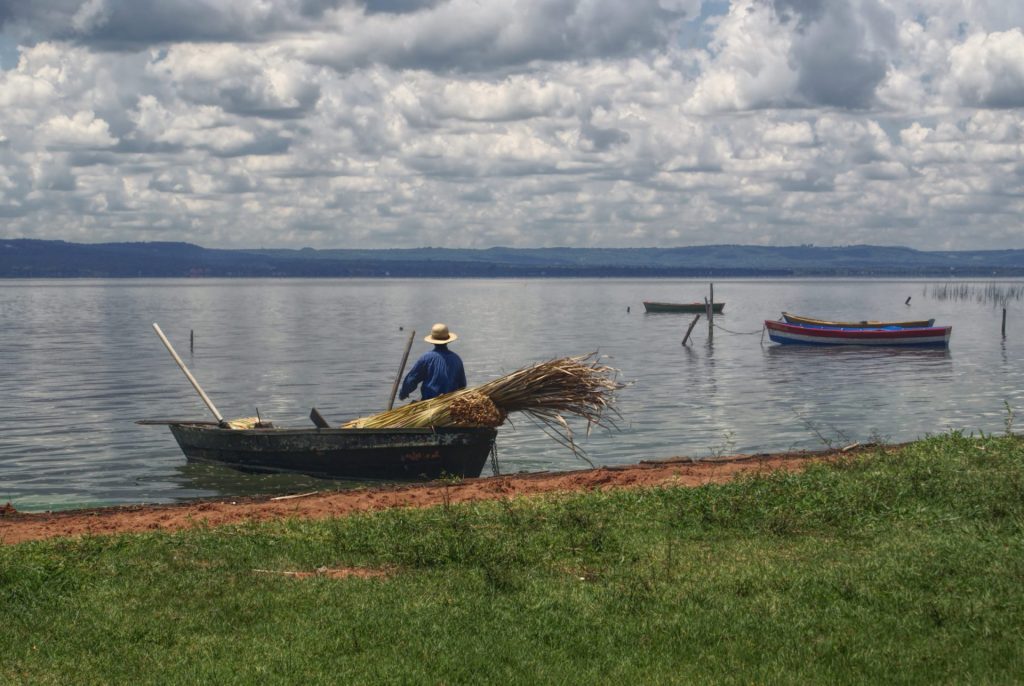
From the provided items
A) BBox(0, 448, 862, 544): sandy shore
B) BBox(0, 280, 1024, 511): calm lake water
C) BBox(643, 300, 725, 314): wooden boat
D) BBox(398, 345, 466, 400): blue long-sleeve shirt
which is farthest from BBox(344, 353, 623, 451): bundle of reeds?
BBox(643, 300, 725, 314): wooden boat

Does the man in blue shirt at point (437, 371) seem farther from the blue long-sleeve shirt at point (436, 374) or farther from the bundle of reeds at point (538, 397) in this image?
the bundle of reeds at point (538, 397)

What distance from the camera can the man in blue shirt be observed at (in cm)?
1988

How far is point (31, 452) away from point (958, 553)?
876 inches

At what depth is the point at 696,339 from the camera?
241ft

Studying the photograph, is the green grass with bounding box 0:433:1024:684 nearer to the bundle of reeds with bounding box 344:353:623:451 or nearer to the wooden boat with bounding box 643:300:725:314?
the bundle of reeds with bounding box 344:353:623:451

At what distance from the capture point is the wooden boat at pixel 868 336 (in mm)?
60188

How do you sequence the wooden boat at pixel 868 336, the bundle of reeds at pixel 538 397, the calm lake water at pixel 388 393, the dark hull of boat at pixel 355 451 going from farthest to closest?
the wooden boat at pixel 868 336, the calm lake water at pixel 388 393, the dark hull of boat at pixel 355 451, the bundle of reeds at pixel 538 397

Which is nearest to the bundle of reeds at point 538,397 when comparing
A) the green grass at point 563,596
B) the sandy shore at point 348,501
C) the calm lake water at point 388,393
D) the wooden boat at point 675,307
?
the sandy shore at point 348,501

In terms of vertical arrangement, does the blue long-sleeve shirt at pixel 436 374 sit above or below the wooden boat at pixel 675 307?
above

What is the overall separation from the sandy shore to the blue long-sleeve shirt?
2.45 meters

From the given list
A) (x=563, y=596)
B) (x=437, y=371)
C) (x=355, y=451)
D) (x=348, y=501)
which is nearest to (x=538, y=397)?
(x=437, y=371)

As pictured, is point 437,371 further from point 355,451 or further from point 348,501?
point 348,501

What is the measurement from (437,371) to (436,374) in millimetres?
65

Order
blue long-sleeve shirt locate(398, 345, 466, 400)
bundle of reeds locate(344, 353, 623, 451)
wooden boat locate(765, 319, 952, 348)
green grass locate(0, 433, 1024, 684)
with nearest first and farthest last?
1. green grass locate(0, 433, 1024, 684)
2. bundle of reeds locate(344, 353, 623, 451)
3. blue long-sleeve shirt locate(398, 345, 466, 400)
4. wooden boat locate(765, 319, 952, 348)
